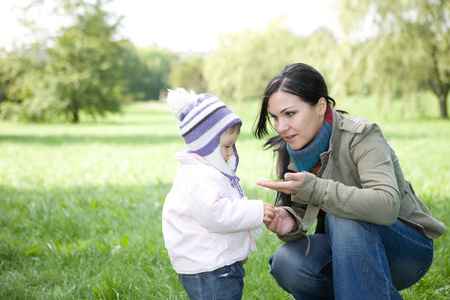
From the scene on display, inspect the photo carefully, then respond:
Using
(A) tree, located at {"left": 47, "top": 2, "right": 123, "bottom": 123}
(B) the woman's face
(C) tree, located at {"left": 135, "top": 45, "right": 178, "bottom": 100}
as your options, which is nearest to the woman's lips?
(B) the woman's face

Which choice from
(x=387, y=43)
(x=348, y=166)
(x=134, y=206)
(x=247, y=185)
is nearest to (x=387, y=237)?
(x=348, y=166)

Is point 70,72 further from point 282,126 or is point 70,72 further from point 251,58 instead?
point 282,126

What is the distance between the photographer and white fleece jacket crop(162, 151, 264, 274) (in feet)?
6.19

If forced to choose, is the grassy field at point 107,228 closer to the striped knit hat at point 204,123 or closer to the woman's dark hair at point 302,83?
the woman's dark hair at point 302,83

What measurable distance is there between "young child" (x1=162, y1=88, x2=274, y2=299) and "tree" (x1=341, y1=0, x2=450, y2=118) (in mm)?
11740

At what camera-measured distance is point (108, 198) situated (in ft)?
15.4

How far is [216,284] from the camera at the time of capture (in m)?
1.96

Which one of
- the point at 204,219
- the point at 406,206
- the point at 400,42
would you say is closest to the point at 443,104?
the point at 400,42

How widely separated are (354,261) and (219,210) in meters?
0.61

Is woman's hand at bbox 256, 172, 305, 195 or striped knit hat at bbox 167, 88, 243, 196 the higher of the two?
striped knit hat at bbox 167, 88, 243, 196

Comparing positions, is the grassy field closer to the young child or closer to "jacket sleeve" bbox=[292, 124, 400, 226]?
the young child

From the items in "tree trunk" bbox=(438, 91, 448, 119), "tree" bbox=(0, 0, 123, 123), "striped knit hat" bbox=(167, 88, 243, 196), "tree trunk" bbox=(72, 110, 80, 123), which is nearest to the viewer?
"striped knit hat" bbox=(167, 88, 243, 196)

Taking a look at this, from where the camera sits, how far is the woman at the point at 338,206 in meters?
1.84

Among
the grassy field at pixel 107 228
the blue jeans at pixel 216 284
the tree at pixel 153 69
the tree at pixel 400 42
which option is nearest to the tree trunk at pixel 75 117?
the tree at pixel 400 42
